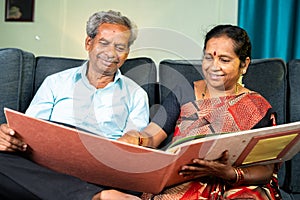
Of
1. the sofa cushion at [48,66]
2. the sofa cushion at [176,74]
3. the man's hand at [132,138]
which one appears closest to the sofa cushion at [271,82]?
the sofa cushion at [176,74]

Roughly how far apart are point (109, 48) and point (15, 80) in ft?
1.46

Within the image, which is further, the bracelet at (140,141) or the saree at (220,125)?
the bracelet at (140,141)

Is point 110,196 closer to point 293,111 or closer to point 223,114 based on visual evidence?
point 223,114

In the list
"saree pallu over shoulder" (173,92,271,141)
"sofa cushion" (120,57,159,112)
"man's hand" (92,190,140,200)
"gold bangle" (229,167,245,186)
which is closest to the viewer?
"man's hand" (92,190,140,200)

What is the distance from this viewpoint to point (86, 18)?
11.0 feet

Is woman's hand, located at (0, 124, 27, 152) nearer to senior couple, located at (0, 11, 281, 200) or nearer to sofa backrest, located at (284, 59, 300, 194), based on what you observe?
senior couple, located at (0, 11, 281, 200)

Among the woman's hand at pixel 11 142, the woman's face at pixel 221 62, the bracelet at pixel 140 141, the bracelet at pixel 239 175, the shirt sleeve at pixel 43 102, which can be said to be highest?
the woman's face at pixel 221 62

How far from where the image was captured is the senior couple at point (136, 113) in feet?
4.77

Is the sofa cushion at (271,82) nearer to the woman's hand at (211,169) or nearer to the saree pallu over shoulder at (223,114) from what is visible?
the saree pallu over shoulder at (223,114)

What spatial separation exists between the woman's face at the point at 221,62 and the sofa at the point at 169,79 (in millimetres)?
194

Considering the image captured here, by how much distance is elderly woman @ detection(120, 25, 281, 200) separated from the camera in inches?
59.5

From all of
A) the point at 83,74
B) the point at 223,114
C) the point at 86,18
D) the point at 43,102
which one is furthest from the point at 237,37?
the point at 86,18

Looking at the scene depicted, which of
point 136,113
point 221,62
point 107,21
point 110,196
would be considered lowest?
point 110,196

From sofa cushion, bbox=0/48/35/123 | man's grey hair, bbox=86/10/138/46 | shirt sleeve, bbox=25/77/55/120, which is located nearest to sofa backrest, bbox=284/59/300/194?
man's grey hair, bbox=86/10/138/46
